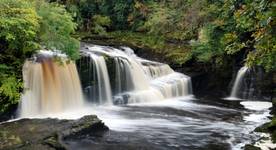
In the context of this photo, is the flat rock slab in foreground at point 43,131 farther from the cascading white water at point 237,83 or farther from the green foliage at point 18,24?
the cascading white water at point 237,83

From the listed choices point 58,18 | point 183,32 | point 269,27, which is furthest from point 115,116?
point 183,32

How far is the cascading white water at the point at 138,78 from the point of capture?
18.0 metres

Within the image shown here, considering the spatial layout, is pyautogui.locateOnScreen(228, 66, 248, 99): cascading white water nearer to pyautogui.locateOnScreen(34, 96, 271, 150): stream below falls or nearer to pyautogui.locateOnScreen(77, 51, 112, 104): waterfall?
pyautogui.locateOnScreen(34, 96, 271, 150): stream below falls

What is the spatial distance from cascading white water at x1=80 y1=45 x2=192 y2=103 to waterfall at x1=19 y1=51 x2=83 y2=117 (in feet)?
4.91

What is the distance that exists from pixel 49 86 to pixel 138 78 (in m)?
4.63

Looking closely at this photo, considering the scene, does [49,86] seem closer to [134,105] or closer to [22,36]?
[22,36]

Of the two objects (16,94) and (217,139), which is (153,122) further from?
(16,94)

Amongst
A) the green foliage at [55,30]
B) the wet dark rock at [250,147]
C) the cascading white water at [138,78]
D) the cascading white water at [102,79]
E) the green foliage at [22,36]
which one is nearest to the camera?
the wet dark rock at [250,147]

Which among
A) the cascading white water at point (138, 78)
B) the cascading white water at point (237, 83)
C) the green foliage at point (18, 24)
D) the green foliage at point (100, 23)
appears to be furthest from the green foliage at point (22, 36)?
the green foliage at point (100, 23)

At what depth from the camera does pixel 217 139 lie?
479 inches

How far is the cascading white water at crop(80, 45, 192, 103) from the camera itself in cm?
1800

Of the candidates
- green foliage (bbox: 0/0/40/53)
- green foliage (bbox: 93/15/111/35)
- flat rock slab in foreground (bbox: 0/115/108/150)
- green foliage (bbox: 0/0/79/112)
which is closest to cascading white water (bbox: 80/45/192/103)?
green foliage (bbox: 0/0/79/112)

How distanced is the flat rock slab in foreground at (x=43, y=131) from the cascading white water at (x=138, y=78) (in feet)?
16.5

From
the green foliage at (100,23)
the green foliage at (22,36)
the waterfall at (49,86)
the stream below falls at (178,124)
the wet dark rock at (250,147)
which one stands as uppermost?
the green foliage at (100,23)
